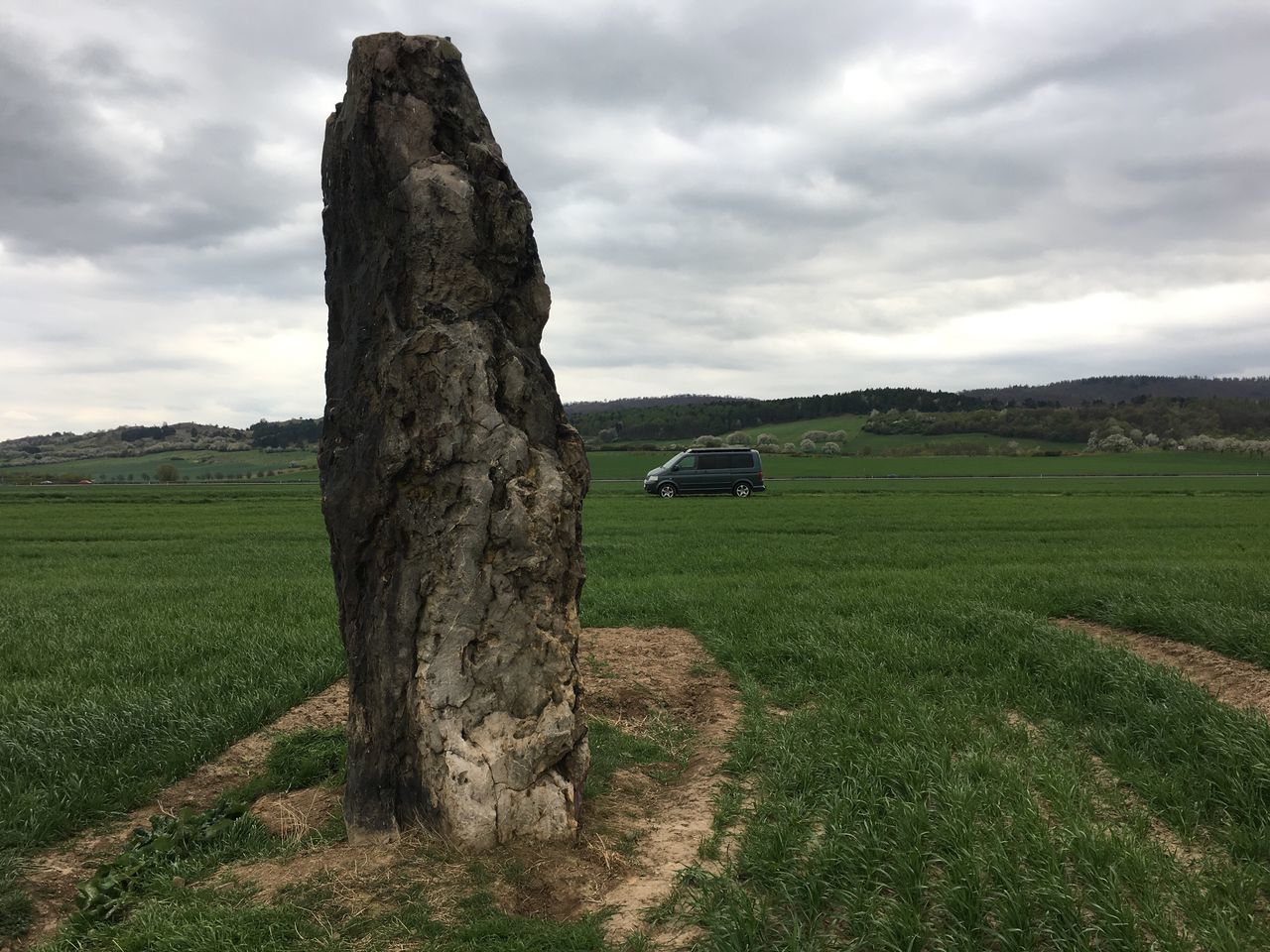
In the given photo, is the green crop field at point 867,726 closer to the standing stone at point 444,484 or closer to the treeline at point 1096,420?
the standing stone at point 444,484

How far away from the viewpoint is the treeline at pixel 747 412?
94.8 metres

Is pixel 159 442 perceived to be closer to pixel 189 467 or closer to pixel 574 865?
pixel 189 467

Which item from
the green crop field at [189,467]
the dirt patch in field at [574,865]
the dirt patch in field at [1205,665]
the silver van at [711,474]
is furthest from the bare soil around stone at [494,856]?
the green crop field at [189,467]

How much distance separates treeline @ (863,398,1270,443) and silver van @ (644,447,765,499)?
58395mm

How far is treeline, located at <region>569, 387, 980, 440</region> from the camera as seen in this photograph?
94812mm

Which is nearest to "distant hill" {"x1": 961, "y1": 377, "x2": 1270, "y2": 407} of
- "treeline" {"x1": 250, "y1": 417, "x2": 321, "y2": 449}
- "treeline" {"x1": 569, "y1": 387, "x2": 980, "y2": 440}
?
"treeline" {"x1": 569, "y1": 387, "x2": 980, "y2": 440}

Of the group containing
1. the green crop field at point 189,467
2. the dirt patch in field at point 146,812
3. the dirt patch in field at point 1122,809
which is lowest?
the dirt patch in field at point 146,812

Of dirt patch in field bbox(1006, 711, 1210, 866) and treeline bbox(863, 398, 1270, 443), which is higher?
treeline bbox(863, 398, 1270, 443)

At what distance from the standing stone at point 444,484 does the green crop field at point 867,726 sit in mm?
909

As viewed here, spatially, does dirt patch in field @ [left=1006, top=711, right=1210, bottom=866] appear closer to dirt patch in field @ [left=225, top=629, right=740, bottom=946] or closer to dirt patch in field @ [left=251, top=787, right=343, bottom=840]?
dirt patch in field @ [left=225, top=629, right=740, bottom=946]

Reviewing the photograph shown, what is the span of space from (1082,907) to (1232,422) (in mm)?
101476

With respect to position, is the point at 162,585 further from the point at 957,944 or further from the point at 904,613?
the point at 957,944

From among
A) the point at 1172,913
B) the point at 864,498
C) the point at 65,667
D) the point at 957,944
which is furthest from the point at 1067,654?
the point at 864,498

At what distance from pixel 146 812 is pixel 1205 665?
8.60 m
